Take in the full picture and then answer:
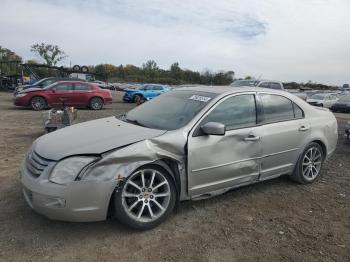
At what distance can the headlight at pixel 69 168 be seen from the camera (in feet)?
11.2

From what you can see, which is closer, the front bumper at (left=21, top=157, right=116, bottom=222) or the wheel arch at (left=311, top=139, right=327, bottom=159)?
the front bumper at (left=21, top=157, right=116, bottom=222)

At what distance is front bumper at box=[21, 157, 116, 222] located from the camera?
338 centimetres

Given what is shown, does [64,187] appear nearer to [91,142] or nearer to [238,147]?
[91,142]

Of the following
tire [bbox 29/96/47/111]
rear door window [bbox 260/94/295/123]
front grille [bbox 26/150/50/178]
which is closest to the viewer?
front grille [bbox 26/150/50/178]

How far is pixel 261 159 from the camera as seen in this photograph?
4.70 metres

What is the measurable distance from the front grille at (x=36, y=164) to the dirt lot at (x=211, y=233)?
0.60 meters

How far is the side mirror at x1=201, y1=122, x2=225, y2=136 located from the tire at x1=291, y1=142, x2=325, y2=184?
1.84m

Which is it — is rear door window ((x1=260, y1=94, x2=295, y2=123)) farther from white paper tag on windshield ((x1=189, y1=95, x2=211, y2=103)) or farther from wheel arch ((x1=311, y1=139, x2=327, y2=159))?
white paper tag on windshield ((x1=189, y1=95, x2=211, y2=103))

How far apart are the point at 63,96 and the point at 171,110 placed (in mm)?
13651

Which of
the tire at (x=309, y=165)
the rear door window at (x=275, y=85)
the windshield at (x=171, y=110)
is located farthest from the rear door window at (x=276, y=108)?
the rear door window at (x=275, y=85)

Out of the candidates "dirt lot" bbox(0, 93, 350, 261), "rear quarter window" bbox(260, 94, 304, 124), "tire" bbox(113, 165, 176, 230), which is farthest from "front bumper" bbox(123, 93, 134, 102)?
"tire" bbox(113, 165, 176, 230)

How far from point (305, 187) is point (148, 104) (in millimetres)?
2657

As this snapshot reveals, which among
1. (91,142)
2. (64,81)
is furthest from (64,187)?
(64,81)

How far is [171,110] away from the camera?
4.62 meters
